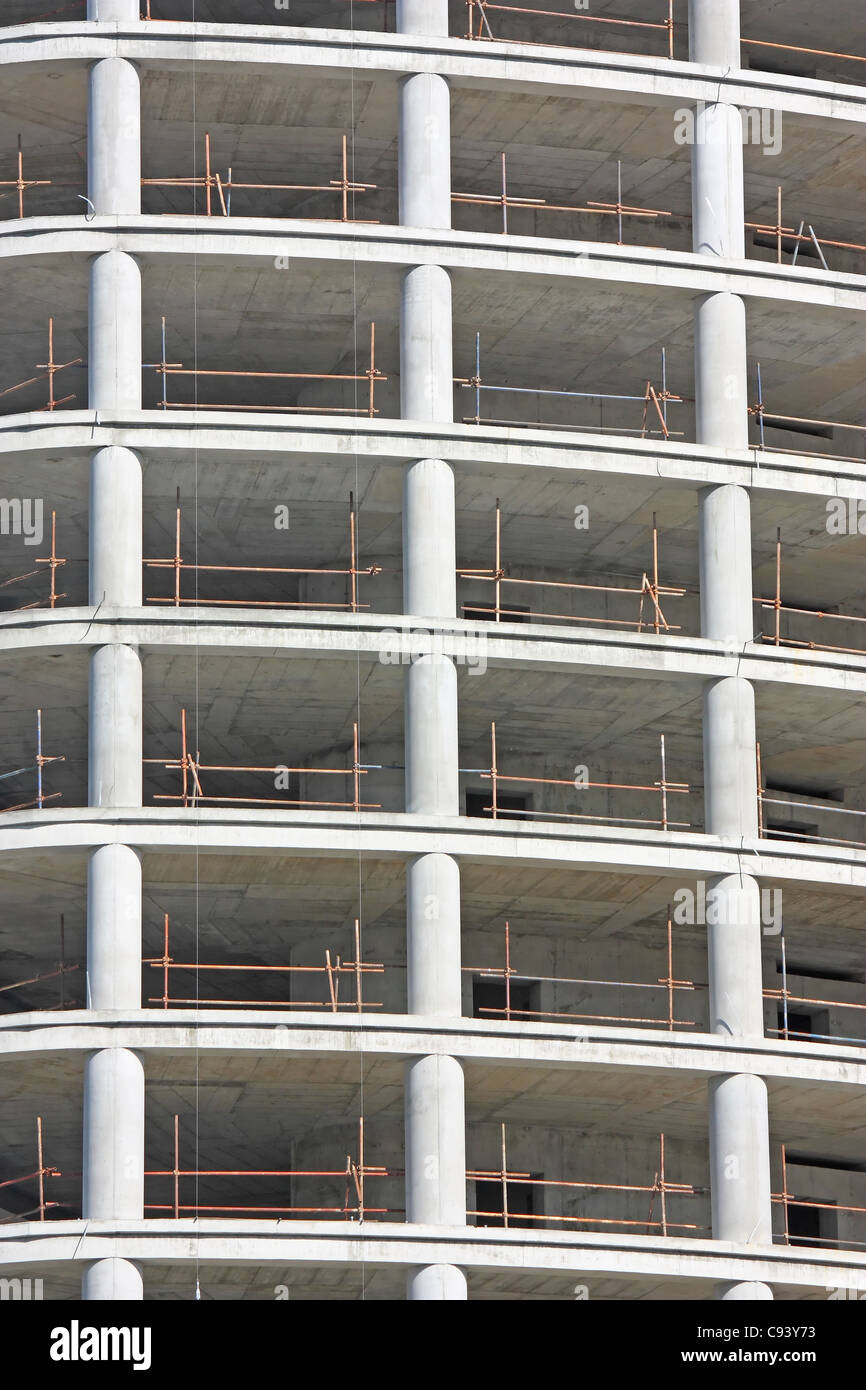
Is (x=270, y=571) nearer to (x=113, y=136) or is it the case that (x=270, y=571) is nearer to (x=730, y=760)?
(x=113, y=136)

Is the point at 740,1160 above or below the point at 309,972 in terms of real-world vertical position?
below

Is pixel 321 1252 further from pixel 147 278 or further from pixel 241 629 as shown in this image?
pixel 147 278

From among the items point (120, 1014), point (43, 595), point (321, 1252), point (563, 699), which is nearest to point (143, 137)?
point (43, 595)

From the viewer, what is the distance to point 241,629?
124 ft

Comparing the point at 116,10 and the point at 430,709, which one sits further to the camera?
the point at 116,10

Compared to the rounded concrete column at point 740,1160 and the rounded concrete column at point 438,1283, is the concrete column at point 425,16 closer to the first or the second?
the rounded concrete column at point 740,1160

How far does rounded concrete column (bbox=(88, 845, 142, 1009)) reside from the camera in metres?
36.4

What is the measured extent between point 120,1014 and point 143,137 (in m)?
14.5

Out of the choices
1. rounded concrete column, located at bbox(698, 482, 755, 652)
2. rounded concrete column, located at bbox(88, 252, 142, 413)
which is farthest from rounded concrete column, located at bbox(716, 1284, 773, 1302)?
rounded concrete column, located at bbox(88, 252, 142, 413)

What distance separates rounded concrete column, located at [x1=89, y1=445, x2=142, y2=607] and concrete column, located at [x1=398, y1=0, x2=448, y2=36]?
8.31 meters

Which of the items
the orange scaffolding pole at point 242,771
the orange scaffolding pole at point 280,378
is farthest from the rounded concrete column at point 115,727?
the orange scaffolding pole at point 280,378

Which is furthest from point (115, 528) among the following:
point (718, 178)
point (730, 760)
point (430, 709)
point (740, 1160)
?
point (740, 1160)

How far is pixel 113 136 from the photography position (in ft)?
130

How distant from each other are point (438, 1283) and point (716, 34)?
65.7 feet
